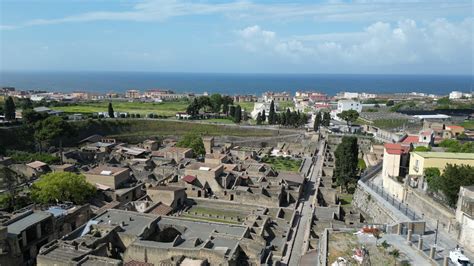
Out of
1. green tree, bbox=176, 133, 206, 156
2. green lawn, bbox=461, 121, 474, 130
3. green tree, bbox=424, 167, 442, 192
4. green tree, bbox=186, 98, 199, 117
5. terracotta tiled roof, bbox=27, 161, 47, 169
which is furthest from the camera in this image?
green tree, bbox=186, 98, 199, 117

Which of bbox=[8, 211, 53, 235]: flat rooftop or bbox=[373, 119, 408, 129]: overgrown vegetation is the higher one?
bbox=[373, 119, 408, 129]: overgrown vegetation

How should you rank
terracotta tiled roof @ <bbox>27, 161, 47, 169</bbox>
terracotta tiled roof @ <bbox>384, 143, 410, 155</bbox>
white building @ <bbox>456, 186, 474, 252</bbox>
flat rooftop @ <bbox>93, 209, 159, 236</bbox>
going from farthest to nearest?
1. terracotta tiled roof @ <bbox>27, 161, 47, 169</bbox>
2. terracotta tiled roof @ <bbox>384, 143, 410, 155</bbox>
3. flat rooftop @ <bbox>93, 209, 159, 236</bbox>
4. white building @ <bbox>456, 186, 474, 252</bbox>

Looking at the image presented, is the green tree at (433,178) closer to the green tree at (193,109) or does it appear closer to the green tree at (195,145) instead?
the green tree at (195,145)

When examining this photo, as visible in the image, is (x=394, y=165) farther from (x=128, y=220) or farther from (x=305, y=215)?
(x=128, y=220)

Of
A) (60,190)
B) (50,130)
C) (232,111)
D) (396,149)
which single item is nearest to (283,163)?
(396,149)

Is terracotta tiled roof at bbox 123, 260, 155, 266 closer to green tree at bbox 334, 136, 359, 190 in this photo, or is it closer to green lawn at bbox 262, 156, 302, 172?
green tree at bbox 334, 136, 359, 190

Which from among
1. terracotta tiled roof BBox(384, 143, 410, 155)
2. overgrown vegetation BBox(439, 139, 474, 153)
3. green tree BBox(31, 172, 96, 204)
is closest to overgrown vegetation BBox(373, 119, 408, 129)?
overgrown vegetation BBox(439, 139, 474, 153)
